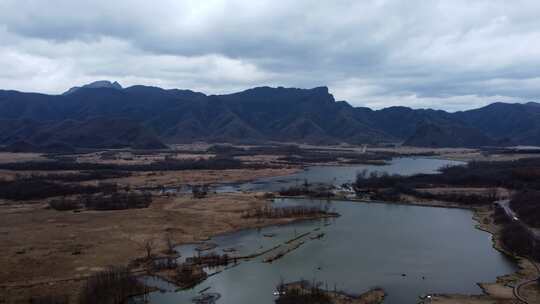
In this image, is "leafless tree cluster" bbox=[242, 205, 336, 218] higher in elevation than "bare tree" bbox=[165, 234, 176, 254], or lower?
higher

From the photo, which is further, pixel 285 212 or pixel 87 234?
pixel 285 212

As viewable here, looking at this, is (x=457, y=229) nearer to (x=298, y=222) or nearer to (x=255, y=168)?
(x=298, y=222)

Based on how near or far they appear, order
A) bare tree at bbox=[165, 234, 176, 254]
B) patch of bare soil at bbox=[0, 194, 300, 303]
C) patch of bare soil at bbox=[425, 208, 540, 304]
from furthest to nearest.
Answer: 1. bare tree at bbox=[165, 234, 176, 254]
2. patch of bare soil at bbox=[0, 194, 300, 303]
3. patch of bare soil at bbox=[425, 208, 540, 304]

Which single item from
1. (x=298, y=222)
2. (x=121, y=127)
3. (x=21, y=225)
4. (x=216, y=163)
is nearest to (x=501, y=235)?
(x=298, y=222)

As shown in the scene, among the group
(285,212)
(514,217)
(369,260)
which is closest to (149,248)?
(369,260)

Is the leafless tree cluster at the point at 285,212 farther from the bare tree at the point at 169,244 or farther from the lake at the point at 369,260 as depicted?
the bare tree at the point at 169,244

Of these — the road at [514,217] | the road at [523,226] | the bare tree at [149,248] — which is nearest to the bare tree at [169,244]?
the bare tree at [149,248]

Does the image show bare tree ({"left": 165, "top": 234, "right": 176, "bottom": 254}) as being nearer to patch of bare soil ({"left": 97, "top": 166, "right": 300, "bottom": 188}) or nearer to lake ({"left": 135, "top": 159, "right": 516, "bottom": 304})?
lake ({"left": 135, "top": 159, "right": 516, "bottom": 304})

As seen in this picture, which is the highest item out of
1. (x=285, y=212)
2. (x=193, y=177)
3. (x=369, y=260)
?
(x=193, y=177)

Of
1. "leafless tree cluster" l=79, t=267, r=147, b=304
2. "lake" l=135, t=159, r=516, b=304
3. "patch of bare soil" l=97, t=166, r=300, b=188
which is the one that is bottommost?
"lake" l=135, t=159, r=516, b=304

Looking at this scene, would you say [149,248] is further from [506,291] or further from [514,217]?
[514,217]

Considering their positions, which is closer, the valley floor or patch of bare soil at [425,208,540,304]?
patch of bare soil at [425,208,540,304]

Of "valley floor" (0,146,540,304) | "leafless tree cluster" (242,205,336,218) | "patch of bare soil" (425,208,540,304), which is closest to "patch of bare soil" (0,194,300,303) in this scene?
"valley floor" (0,146,540,304)
